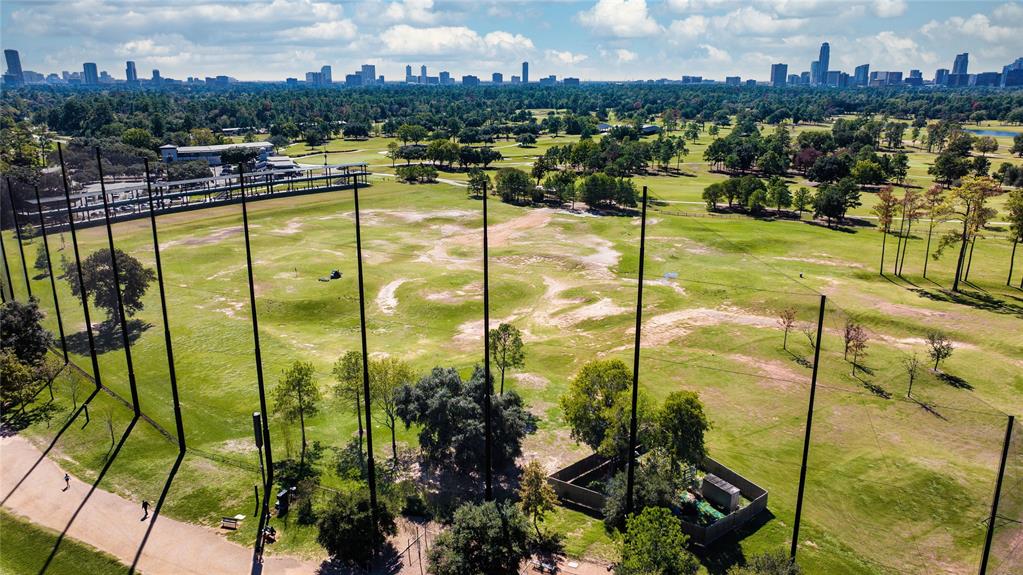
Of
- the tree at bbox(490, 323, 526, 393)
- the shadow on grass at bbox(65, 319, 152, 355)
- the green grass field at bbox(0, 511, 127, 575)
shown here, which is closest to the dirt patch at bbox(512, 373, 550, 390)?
the tree at bbox(490, 323, 526, 393)

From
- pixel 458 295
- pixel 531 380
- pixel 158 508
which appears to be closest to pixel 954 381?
pixel 531 380

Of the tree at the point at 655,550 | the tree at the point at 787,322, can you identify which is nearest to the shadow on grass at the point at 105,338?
the tree at the point at 655,550

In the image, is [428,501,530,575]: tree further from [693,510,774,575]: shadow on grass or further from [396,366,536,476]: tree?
[693,510,774,575]: shadow on grass

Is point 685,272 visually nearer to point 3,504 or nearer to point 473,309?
point 473,309

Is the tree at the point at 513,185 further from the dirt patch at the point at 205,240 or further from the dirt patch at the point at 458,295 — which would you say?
the dirt patch at the point at 458,295

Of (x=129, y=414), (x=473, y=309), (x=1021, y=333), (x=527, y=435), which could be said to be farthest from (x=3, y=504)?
(x=1021, y=333)
